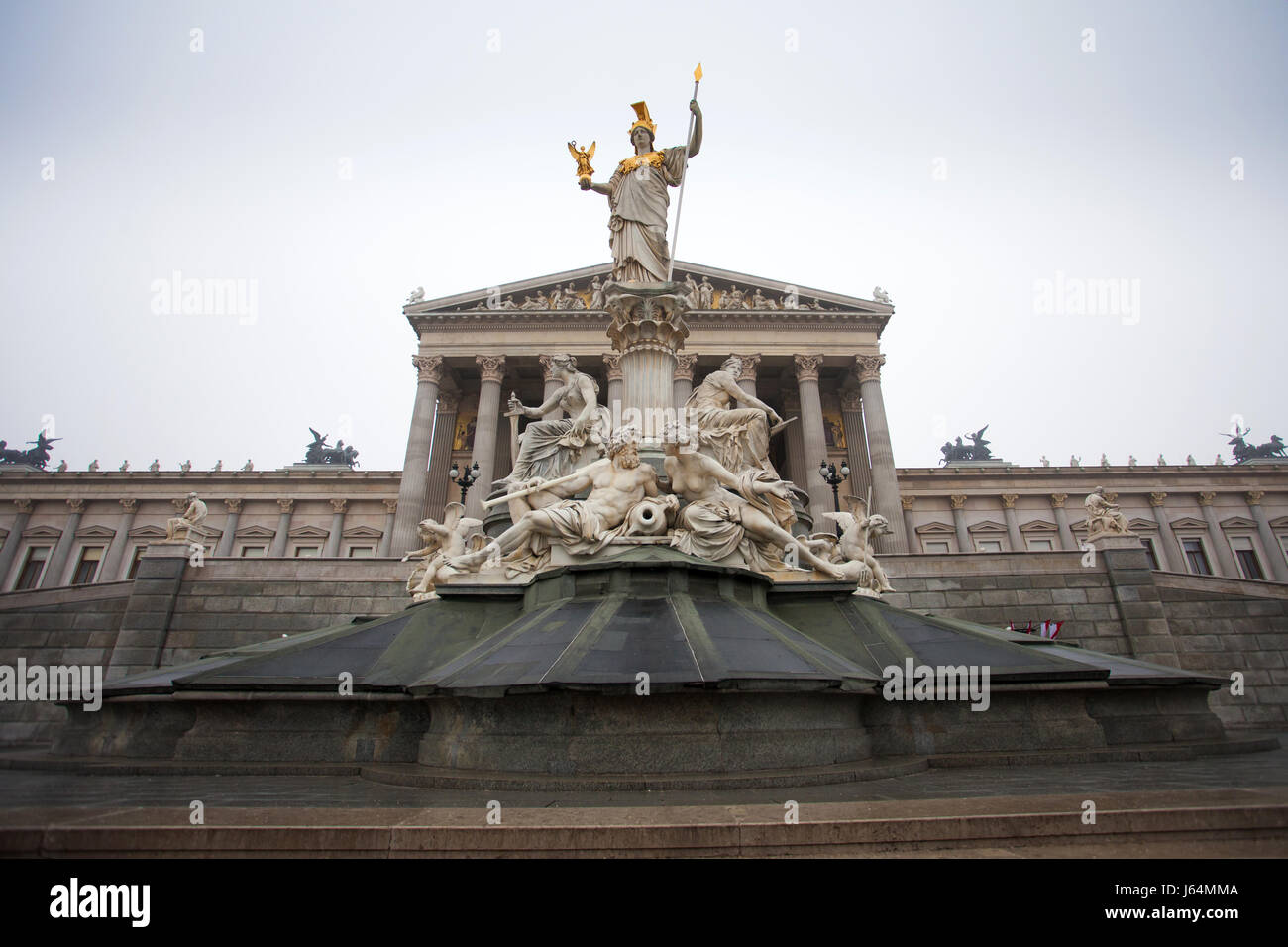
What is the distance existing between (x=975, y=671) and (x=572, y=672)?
12.0ft

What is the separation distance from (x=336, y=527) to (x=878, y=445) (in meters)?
36.2

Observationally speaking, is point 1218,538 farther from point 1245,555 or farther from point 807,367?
point 807,367

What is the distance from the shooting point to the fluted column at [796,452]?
3588 centimetres

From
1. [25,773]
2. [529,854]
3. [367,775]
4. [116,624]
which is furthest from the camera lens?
[116,624]

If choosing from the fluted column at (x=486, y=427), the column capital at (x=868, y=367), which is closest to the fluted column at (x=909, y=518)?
the column capital at (x=868, y=367)

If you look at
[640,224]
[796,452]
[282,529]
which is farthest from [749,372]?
[282,529]

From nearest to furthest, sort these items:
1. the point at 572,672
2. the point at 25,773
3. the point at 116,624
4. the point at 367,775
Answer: the point at 572,672, the point at 367,775, the point at 25,773, the point at 116,624

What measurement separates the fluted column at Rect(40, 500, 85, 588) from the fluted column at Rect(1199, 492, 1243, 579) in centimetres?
7735

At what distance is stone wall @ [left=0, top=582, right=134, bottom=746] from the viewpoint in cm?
1669

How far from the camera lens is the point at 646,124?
35.1 feet

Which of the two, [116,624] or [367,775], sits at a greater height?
[116,624]
